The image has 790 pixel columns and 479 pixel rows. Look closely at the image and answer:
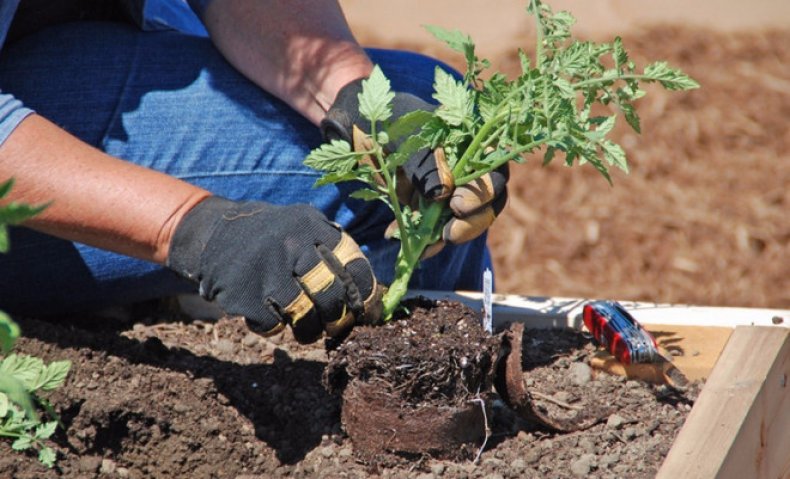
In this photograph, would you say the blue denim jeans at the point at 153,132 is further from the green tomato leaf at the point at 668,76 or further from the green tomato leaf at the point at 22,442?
the green tomato leaf at the point at 668,76

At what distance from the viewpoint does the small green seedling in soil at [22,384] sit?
928 millimetres

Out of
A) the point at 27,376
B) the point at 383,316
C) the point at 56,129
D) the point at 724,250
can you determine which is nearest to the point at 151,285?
the point at 56,129

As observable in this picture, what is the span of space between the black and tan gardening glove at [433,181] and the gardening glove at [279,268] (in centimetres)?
19

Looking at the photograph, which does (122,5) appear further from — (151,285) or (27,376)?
(27,376)

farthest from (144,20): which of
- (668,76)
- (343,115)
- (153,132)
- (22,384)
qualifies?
(22,384)

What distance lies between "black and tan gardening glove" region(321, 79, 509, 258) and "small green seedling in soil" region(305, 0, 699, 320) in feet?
0.16

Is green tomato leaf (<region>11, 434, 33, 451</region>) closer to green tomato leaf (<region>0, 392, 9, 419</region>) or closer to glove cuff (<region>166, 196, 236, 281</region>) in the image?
green tomato leaf (<region>0, 392, 9, 419</region>)

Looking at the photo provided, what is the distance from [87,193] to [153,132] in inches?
19.3

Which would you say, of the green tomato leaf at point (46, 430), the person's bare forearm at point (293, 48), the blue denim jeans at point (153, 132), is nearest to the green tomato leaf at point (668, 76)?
the person's bare forearm at point (293, 48)

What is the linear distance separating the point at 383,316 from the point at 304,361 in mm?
397

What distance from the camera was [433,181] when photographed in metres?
1.87

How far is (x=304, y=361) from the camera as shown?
2.22 meters

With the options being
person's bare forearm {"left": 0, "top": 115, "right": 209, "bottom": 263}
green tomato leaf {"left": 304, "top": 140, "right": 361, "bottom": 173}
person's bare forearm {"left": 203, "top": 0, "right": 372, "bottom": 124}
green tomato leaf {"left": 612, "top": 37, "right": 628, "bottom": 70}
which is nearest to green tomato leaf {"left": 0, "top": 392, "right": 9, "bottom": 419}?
person's bare forearm {"left": 0, "top": 115, "right": 209, "bottom": 263}

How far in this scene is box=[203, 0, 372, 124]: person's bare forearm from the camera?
7.50ft
